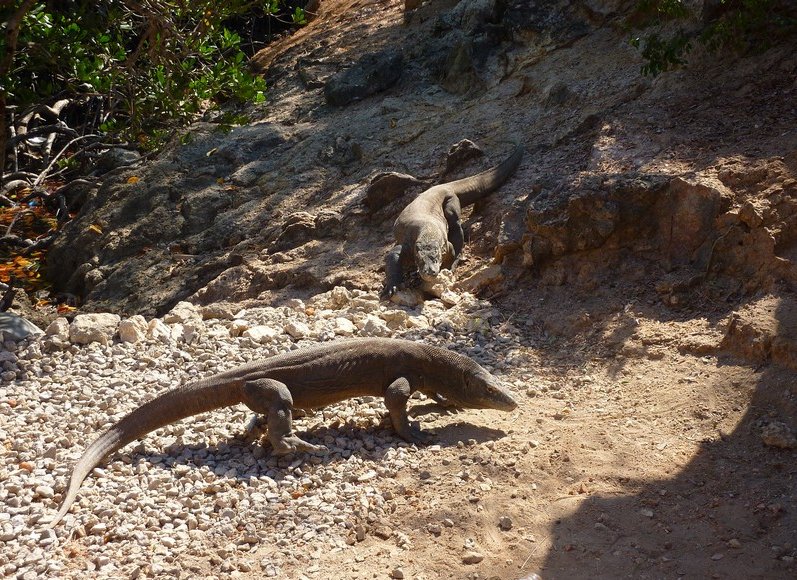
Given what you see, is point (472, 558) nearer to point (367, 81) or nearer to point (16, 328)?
point (16, 328)

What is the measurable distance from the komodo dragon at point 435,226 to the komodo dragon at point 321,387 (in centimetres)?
254

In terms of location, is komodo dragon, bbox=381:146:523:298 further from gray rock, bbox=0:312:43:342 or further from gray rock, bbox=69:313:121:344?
gray rock, bbox=0:312:43:342

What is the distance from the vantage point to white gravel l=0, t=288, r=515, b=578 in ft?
16.9

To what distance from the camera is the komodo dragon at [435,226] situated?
9461 millimetres

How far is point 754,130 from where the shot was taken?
28.9ft

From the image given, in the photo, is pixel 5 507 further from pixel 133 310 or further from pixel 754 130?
pixel 754 130

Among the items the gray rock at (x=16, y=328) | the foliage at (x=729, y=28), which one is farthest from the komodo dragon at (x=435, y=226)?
the gray rock at (x=16, y=328)

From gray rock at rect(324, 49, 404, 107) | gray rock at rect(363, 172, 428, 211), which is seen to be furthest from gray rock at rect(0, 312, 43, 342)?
gray rock at rect(324, 49, 404, 107)

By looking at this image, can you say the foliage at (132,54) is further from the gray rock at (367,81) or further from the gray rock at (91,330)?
the gray rock at (367,81)

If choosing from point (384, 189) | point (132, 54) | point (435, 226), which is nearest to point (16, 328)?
point (132, 54)

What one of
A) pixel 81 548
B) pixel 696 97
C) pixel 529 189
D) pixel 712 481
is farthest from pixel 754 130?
pixel 81 548

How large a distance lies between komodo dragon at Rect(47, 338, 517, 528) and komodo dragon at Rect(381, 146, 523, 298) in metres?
2.54

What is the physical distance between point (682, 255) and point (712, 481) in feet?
10.1

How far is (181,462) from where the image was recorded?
6.04 meters
